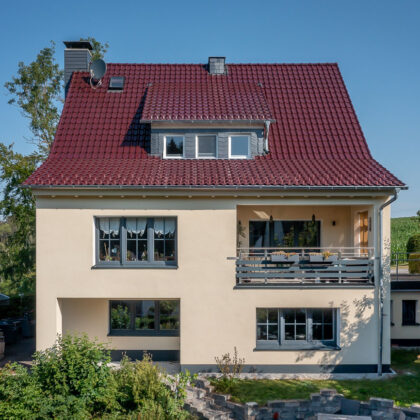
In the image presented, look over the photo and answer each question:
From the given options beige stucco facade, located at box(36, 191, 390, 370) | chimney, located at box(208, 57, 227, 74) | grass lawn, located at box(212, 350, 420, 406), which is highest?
chimney, located at box(208, 57, 227, 74)

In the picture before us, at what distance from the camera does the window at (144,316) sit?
1435cm

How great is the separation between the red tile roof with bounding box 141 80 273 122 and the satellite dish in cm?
207

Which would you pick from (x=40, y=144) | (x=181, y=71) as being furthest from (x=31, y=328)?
(x=181, y=71)

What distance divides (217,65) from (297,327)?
10.9 meters

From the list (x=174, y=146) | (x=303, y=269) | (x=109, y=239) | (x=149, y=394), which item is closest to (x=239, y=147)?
(x=174, y=146)

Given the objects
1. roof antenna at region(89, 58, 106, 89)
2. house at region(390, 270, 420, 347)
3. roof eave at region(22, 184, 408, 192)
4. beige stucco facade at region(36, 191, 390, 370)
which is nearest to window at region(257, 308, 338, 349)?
beige stucco facade at region(36, 191, 390, 370)

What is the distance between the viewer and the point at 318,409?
386 inches

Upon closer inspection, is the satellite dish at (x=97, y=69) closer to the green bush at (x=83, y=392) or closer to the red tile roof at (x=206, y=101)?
the red tile roof at (x=206, y=101)

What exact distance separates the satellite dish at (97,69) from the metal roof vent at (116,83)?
0.46 meters

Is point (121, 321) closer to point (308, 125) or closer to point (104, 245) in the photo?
point (104, 245)

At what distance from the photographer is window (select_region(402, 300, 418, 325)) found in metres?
15.4

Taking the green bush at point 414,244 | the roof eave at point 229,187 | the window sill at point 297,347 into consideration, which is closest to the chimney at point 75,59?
the roof eave at point 229,187

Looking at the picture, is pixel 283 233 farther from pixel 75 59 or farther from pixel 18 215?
pixel 18 215

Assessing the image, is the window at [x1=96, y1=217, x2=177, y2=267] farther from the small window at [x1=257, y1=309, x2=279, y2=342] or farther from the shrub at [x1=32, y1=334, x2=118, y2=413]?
the shrub at [x1=32, y1=334, x2=118, y2=413]
